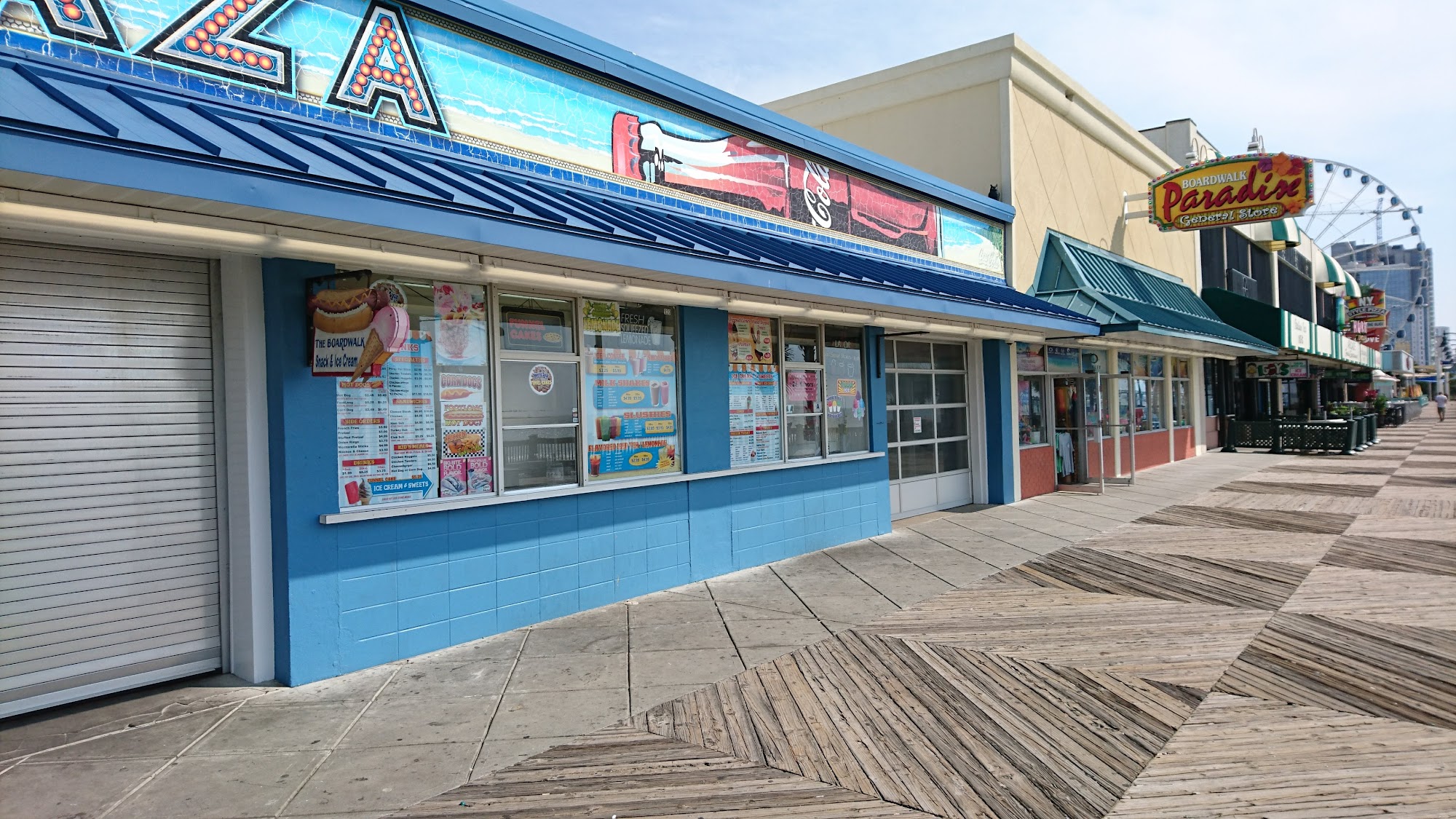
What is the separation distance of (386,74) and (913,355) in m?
8.57

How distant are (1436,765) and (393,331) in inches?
239

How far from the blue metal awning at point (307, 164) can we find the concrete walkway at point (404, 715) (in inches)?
109

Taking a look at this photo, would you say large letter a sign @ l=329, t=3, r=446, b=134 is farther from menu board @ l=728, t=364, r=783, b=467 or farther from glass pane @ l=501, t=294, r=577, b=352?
menu board @ l=728, t=364, r=783, b=467

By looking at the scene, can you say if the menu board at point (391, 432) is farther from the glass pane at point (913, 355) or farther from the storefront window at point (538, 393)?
the glass pane at point (913, 355)

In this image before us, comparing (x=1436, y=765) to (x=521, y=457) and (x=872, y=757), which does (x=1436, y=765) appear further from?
(x=521, y=457)

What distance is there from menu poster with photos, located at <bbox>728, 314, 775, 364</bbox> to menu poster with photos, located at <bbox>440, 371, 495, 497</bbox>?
304 centimetres

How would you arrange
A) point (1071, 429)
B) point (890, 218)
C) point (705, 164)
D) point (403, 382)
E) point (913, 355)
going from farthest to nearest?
point (1071, 429) < point (913, 355) < point (890, 218) < point (705, 164) < point (403, 382)

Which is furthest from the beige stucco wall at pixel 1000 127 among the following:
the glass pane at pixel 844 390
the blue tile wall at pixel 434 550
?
the blue tile wall at pixel 434 550

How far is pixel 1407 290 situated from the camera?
159 meters

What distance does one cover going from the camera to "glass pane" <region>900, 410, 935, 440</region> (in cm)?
1231

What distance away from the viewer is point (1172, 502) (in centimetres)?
1384

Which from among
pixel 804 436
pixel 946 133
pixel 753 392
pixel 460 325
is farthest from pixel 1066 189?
pixel 460 325

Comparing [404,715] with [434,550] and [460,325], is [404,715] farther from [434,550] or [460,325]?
[460,325]

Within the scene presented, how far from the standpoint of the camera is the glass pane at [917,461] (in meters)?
12.3
